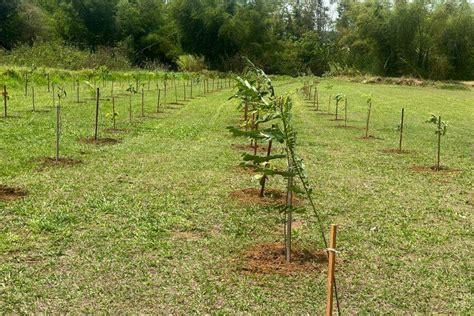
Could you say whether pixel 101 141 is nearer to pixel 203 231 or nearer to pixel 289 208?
pixel 203 231

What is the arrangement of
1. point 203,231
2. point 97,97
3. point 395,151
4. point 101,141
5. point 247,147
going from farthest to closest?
point 395,151 → point 247,147 → point 101,141 → point 97,97 → point 203,231

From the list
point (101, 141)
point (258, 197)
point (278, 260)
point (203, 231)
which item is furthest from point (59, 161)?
point (278, 260)

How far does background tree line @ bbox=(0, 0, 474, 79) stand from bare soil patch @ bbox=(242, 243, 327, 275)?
124 ft

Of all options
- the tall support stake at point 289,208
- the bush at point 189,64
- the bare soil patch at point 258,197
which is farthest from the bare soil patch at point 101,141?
the bush at point 189,64

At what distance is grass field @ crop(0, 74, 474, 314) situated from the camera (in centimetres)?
434

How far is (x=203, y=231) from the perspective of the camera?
589cm

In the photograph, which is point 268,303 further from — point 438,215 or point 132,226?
point 438,215

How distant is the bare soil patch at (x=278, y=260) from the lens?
16.0 feet

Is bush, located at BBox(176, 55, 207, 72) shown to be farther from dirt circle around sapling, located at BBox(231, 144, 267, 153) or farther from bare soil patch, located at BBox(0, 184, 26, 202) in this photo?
bare soil patch, located at BBox(0, 184, 26, 202)

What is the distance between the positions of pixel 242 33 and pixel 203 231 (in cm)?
4414

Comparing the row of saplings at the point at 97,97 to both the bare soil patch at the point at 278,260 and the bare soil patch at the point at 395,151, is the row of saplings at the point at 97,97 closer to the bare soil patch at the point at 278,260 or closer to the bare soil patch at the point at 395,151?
the bare soil patch at the point at 278,260

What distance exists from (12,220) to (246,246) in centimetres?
250

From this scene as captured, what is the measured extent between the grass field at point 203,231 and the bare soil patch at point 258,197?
0.20 meters

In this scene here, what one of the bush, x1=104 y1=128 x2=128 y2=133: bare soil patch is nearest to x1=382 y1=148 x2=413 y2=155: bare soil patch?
x1=104 y1=128 x2=128 y2=133: bare soil patch
